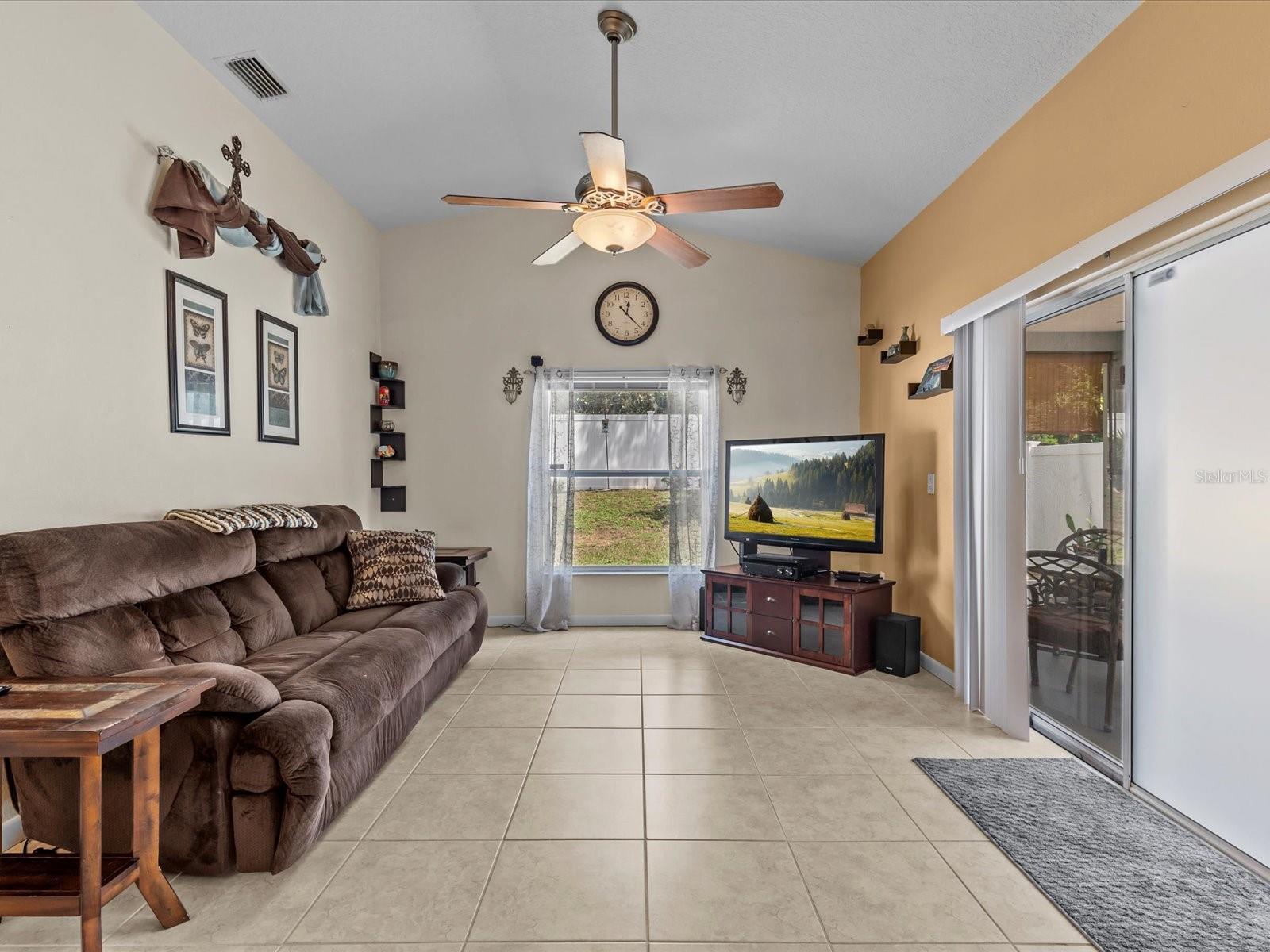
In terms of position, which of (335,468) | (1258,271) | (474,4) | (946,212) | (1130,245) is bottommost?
(335,468)

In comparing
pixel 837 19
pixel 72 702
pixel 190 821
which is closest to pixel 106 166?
pixel 72 702

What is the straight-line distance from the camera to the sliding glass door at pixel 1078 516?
265cm

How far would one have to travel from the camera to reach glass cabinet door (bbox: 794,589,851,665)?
4.06 m

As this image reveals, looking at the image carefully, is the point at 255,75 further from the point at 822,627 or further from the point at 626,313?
the point at 822,627

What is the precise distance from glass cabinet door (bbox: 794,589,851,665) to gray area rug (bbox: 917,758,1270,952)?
1.33 meters

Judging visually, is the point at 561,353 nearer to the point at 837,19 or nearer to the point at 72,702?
the point at 837,19

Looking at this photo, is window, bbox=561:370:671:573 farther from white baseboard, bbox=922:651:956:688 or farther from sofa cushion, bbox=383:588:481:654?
white baseboard, bbox=922:651:956:688

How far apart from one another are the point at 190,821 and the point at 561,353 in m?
3.89

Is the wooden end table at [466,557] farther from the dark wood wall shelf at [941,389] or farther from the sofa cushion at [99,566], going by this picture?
the dark wood wall shelf at [941,389]

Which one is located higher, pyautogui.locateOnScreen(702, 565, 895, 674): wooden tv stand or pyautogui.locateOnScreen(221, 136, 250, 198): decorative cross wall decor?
pyautogui.locateOnScreen(221, 136, 250, 198): decorative cross wall decor

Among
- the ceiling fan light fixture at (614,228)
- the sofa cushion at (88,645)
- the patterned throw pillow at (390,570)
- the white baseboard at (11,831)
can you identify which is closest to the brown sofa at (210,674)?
the sofa cushion at (88,645)

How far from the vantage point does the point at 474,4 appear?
2830 millimetres

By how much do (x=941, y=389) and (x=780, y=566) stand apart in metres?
1.48

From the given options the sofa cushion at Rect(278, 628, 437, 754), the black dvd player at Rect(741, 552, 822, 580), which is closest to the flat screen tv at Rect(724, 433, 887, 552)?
the black dvd player at Rect(741, 552, 822, 580)
